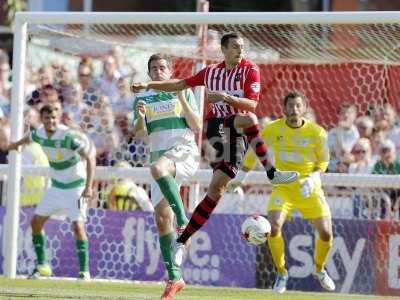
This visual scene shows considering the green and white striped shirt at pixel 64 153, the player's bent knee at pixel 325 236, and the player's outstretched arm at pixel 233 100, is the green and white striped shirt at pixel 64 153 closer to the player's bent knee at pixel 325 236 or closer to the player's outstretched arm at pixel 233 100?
the player's bent knee at pixel 325 236

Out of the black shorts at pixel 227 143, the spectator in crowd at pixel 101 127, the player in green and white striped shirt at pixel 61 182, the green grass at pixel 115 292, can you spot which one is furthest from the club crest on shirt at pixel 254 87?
the spectator in crowd at pixel 101 127

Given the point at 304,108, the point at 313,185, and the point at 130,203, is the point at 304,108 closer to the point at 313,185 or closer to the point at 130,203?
the point at 313,185

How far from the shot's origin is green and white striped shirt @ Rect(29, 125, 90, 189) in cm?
1534

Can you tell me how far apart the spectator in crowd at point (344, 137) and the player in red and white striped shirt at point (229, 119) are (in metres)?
3.71

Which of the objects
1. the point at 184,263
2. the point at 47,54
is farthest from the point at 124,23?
the point at 184,263

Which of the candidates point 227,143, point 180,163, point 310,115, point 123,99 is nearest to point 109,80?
point 123,99

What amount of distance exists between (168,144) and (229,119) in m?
0.82

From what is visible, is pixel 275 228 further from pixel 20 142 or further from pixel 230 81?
pixel 20 142

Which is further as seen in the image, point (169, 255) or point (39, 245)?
point (39, 245)

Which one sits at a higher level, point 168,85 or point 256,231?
point 168,85

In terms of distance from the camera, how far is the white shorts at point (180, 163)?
13148mm

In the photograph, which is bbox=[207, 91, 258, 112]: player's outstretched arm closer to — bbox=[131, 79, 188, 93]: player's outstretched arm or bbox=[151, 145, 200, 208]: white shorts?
bbox=[131, 79, 188, 93]: player's outstretched arm

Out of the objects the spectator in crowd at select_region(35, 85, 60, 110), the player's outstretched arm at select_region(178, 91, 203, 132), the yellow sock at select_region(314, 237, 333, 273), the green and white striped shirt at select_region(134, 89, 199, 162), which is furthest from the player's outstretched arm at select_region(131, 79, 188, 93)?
the spectator in crowd at select_region(35, 85, 60, 110)

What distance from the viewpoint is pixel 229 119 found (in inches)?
503
